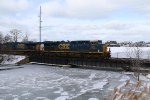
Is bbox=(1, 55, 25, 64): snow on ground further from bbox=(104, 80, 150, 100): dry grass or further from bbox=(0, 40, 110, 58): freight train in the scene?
bbox=(104, 80, 150, 100): dry grass

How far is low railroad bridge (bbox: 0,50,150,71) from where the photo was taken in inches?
1550

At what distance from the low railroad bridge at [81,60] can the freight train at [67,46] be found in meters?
0.69

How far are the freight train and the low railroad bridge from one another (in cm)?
69

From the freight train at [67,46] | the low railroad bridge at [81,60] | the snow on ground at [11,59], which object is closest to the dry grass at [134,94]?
the low railroad bridge at [81,60]

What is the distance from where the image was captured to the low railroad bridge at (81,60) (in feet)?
129

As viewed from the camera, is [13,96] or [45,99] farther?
[13,96]

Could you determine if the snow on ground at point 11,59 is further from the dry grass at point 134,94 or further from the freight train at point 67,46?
the dry grass at point 134,94

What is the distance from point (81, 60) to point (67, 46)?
599cm

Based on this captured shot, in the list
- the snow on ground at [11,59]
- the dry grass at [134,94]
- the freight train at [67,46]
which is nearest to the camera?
the dry grass at [134,94]

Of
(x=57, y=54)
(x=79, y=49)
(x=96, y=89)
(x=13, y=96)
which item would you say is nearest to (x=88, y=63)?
(x=79, y=49)

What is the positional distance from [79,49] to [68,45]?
110 inches

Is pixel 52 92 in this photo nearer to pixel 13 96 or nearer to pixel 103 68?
pixel 13 96

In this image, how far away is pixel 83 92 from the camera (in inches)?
854

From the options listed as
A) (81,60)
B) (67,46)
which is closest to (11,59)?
(67,46)
